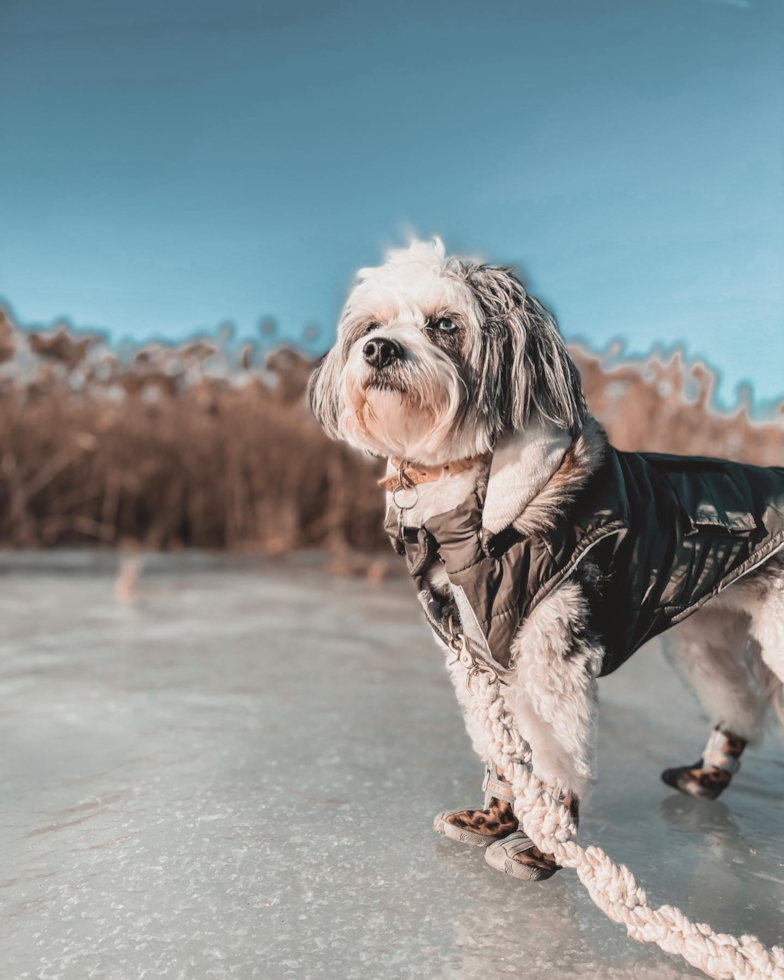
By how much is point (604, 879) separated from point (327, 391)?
1.24m

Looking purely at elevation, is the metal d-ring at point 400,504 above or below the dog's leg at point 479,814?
above

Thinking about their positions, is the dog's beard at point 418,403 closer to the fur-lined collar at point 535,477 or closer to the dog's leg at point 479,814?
the fur-lined collar at point 535,477

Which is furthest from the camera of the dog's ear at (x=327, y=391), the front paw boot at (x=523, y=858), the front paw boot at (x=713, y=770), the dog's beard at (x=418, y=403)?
the front paw boot at (x=713, y=770)

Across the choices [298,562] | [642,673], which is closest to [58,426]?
[298,562]

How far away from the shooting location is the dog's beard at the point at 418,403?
5.89 feet

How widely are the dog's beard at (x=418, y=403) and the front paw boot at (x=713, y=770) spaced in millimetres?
1093

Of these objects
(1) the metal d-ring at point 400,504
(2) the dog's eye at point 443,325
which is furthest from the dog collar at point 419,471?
(2) the dog's eye at point 443,325

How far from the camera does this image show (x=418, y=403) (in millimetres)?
1818

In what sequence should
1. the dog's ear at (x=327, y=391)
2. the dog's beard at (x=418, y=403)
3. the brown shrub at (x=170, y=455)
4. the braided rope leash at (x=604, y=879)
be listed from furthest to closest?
1. the brown shrub at (x=170, y=455)
2. the dog's ear at (x=327, y=391)
3. the dog's beard at (x=418, y=403)
4. the braided rope leash at (x=604, y=879)

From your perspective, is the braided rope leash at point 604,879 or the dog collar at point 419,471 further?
the dog collar at point 419,471

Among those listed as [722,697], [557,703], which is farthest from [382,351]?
[722,697]

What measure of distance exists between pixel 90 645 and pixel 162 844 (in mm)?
2080

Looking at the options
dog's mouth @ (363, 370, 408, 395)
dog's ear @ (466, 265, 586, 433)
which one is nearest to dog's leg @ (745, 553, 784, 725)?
dog's ear @ (466, 265, 586, 433)

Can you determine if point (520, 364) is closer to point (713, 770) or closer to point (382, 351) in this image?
point (382, 351)
